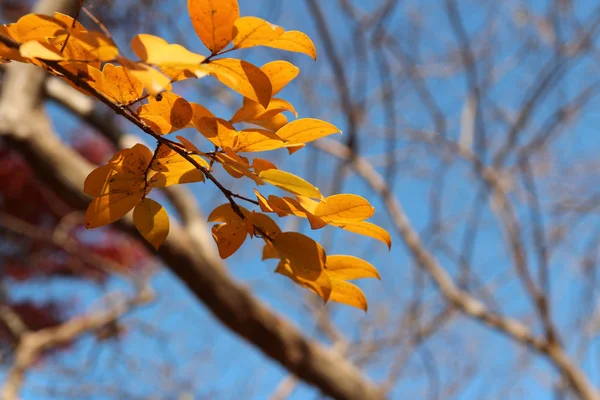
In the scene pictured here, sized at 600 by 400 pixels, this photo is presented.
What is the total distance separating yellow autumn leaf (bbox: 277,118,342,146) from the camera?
0.23m

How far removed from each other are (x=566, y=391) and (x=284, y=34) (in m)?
2.01

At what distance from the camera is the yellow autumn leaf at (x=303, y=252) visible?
0.78ft

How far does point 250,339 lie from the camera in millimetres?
1258

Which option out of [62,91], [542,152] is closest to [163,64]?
[62,91]

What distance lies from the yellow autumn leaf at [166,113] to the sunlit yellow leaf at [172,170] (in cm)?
1

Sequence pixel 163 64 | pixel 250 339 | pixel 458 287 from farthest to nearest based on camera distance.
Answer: pixel 458 287, pixel 250 339, pixel 163 64

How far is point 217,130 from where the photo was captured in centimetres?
22

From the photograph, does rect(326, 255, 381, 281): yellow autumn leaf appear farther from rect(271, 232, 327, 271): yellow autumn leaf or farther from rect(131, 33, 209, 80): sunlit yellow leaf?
rect(131, 33, 209, 80): sunlit yellow leaf

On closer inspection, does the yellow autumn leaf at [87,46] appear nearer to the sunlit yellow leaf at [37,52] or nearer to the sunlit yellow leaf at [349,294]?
the sunlit yellow leaf at [37,52]

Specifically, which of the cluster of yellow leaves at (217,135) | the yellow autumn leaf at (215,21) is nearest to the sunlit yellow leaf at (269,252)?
the cluster of yellow leaves at (217,135)

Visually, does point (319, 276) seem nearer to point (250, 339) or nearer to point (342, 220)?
point (342, 220)

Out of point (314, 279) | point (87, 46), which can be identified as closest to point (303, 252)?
point (314, 279)

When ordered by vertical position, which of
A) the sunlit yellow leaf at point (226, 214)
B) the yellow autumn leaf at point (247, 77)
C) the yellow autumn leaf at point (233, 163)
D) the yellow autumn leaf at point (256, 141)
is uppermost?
the yellow autumn leaf at point (247, 77)

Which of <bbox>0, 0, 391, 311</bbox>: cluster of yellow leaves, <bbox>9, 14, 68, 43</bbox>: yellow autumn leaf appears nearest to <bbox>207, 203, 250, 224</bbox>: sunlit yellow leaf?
<bbox>0, 0, 391, 311</bbox>: cluster of yellow leaves
